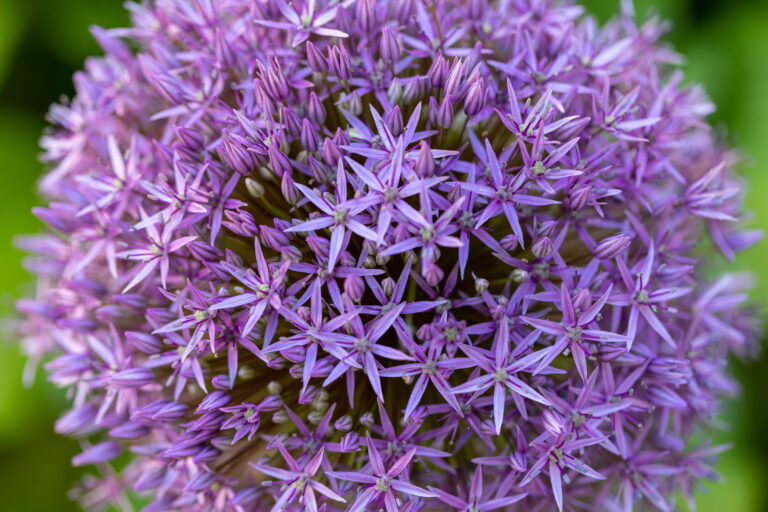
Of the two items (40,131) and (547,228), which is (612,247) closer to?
(547,228)

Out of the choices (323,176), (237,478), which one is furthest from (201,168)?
(237,478)

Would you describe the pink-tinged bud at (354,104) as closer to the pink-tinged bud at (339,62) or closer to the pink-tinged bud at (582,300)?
the pink-tinged bud at (339,62)

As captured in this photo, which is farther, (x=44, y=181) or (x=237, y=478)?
(x=44, y=181)

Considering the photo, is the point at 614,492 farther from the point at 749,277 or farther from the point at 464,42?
the point at 464,42

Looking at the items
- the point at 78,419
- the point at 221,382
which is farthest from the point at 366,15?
the point at 78,419

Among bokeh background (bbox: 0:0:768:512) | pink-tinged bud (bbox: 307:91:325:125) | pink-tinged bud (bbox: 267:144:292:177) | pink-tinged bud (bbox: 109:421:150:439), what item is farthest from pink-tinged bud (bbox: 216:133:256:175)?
bokeh background (bbox: 0:0:768:512)

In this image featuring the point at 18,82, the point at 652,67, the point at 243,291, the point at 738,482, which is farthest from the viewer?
the point at 18,82
